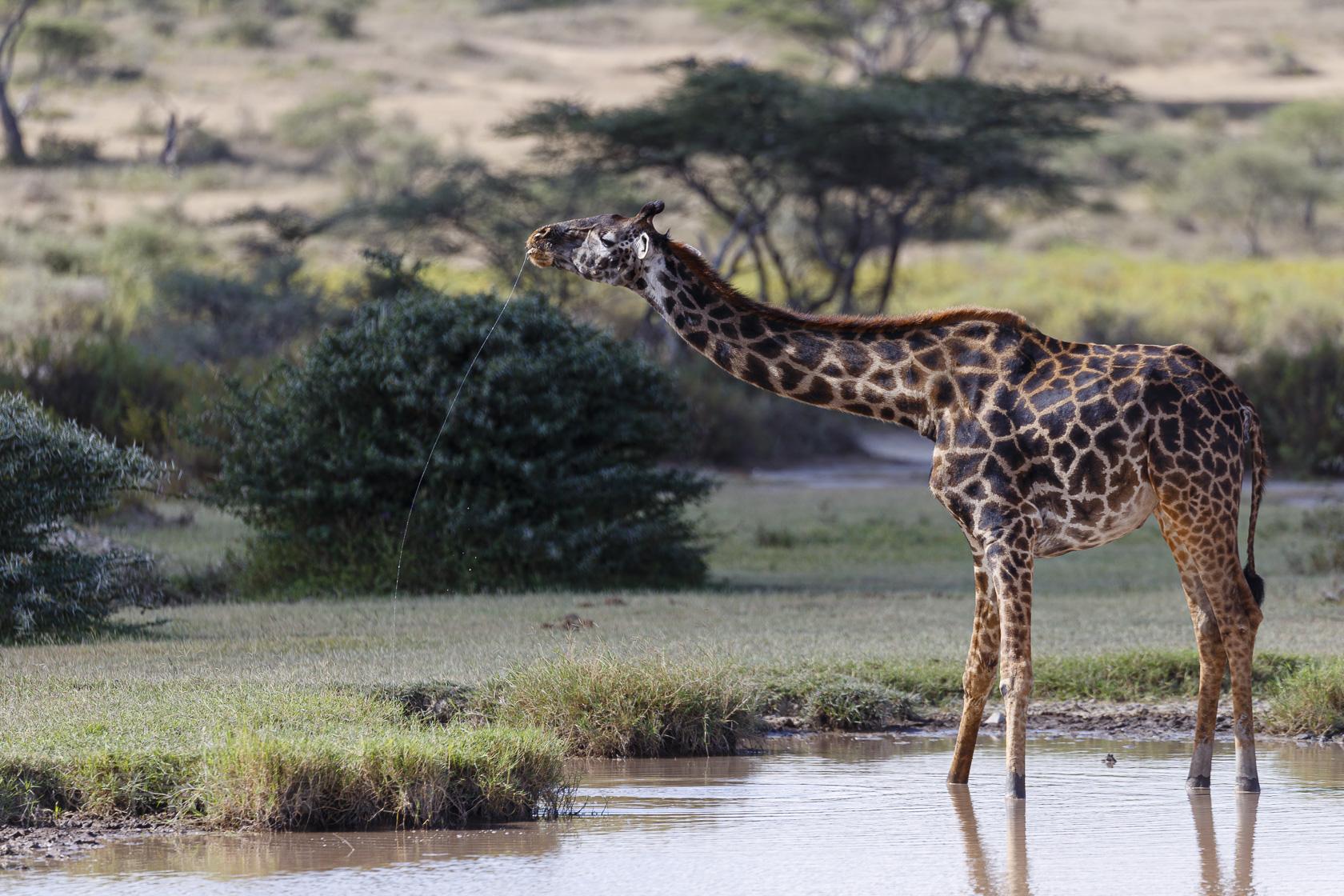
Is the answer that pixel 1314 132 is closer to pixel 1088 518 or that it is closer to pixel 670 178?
pixel 670 178

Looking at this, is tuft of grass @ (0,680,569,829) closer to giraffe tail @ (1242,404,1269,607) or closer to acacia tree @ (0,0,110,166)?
giraffe tail @ (1242,404,1269,607)

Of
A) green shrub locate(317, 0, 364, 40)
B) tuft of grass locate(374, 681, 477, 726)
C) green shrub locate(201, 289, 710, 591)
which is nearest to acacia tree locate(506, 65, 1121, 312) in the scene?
green shrub locate(201, 289, 710, 591)

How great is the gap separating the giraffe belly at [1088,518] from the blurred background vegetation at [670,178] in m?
6.86

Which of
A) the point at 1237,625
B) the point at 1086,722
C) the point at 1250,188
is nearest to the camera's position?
the point at 1237,625

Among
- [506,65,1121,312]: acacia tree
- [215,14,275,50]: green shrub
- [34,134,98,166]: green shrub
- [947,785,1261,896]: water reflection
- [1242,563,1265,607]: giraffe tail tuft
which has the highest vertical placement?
[215,14,275,50]: green shrub

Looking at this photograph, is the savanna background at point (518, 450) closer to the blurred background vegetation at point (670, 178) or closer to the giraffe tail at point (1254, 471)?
the blurred background vegetation at point (670, 178)

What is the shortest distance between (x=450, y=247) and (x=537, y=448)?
23.7m

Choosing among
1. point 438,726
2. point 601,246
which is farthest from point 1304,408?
point 438,726

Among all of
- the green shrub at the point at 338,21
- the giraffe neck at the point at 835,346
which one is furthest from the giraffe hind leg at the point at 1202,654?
the green shrub at the point at 338,21

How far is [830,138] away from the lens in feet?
110

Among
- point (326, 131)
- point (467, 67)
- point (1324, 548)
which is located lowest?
point (1324, 548)

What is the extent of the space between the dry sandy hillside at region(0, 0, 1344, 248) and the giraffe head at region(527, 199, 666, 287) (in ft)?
152

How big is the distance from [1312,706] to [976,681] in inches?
83.3

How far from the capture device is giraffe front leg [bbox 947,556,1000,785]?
7785mm
